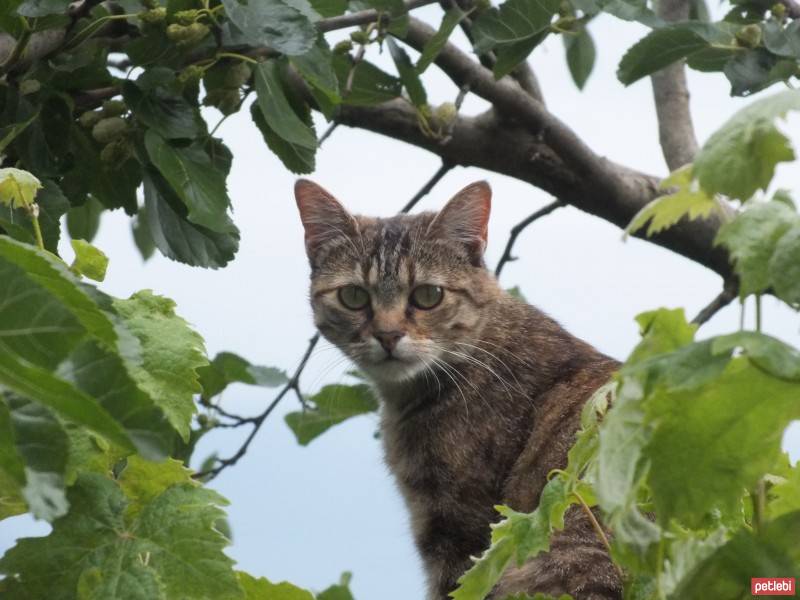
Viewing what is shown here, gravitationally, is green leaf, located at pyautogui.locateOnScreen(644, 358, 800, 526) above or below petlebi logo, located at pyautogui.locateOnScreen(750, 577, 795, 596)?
above

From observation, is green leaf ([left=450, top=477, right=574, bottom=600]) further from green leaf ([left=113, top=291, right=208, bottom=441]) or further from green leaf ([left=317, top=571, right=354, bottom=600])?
green leaf ([left=317, top=571, right=354, bottom=600])

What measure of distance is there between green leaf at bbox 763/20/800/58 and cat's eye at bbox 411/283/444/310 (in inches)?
63.7

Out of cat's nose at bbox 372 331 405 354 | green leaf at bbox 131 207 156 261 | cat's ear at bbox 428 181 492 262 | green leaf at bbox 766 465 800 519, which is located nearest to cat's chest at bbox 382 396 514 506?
cat's nose at bbox 372 331 405 354

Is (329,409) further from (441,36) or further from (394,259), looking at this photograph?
(441,36)

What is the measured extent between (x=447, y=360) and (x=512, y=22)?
1.49m

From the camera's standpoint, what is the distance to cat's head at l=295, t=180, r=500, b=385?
13.6 ft

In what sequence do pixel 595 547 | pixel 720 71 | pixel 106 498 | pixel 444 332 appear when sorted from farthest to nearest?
pixel 444 332 < pixel 720 71 < pixel 595 547 < pixel 106 498

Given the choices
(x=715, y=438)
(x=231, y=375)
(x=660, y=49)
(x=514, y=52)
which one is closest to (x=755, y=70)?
(x=660, y=49)

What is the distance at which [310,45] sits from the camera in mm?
2385

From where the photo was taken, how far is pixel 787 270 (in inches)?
32.3

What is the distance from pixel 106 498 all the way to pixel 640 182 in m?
3.52

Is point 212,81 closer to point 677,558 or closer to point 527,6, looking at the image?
point 527,6

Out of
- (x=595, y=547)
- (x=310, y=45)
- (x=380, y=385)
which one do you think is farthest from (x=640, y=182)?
(x=310, y=45)

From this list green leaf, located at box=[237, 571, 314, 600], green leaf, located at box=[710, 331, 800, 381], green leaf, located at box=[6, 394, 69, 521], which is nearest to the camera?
green leaf, located at box=[710, 331, 800, 381]
